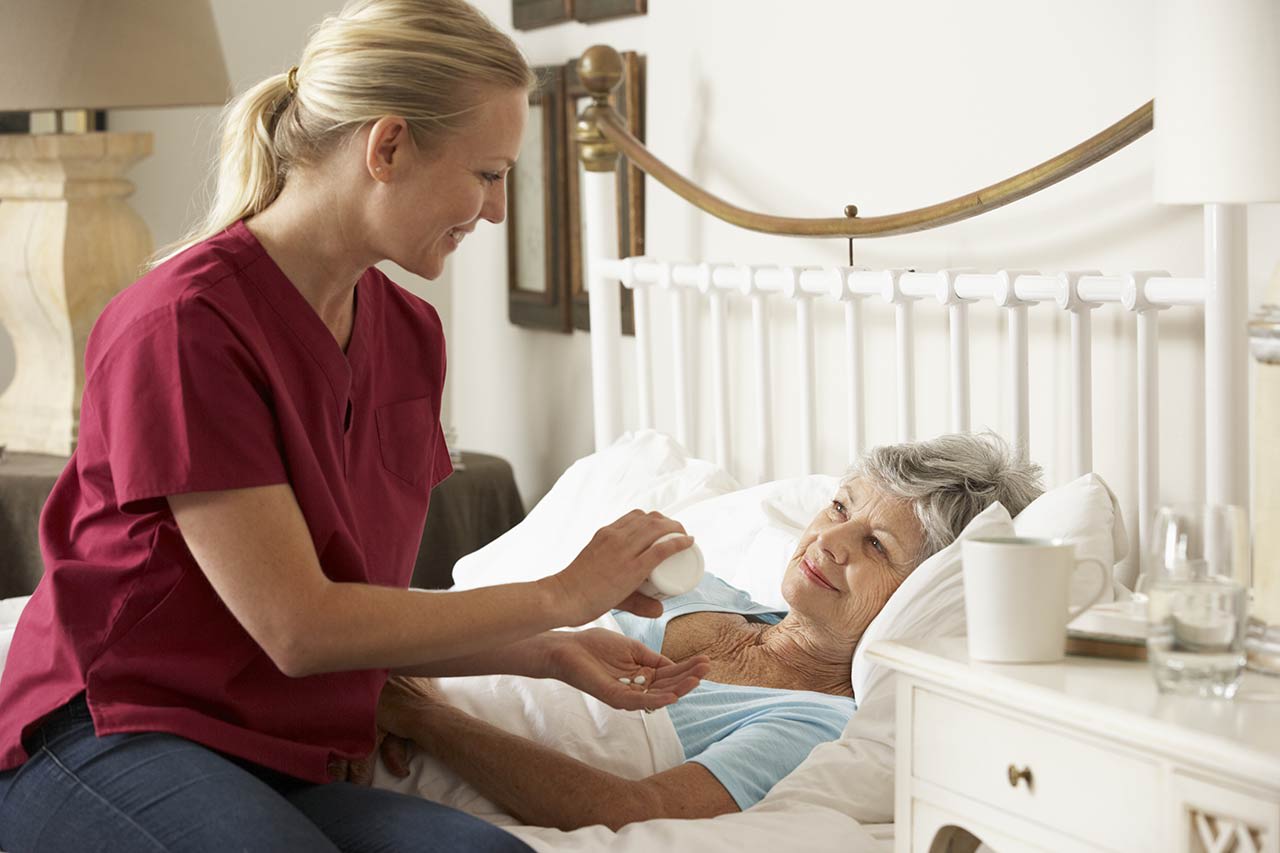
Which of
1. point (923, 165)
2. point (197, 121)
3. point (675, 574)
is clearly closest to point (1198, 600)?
point (675, 574)

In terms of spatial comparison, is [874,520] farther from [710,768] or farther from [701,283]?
[701,283]

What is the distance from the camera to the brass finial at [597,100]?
8.67 ft

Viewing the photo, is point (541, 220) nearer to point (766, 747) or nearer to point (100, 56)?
point (100, 56)

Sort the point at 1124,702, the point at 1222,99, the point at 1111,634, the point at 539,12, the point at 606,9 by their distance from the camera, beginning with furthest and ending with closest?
the point at 539,12, the point at 606,9, the point at 1222,99, the point at 1111,634, the point at 1124,702

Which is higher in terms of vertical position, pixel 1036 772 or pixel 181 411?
pixel 181 411

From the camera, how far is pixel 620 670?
1574 mm

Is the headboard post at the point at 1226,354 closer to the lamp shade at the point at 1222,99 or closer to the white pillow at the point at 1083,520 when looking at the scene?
the white pillow at the point at 1083,520

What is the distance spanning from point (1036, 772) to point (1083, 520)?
564 millimetres

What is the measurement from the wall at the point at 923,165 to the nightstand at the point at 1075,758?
2.50ft

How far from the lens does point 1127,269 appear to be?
194 cm

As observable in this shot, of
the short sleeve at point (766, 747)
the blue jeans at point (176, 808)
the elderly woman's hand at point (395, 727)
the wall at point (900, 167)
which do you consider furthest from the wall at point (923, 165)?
the blue jeans at point (176, 808)

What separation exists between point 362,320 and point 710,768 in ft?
1.81

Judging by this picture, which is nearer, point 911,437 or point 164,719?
point 164,719

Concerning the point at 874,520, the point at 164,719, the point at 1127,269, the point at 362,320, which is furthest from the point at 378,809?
the point at 1127,269
